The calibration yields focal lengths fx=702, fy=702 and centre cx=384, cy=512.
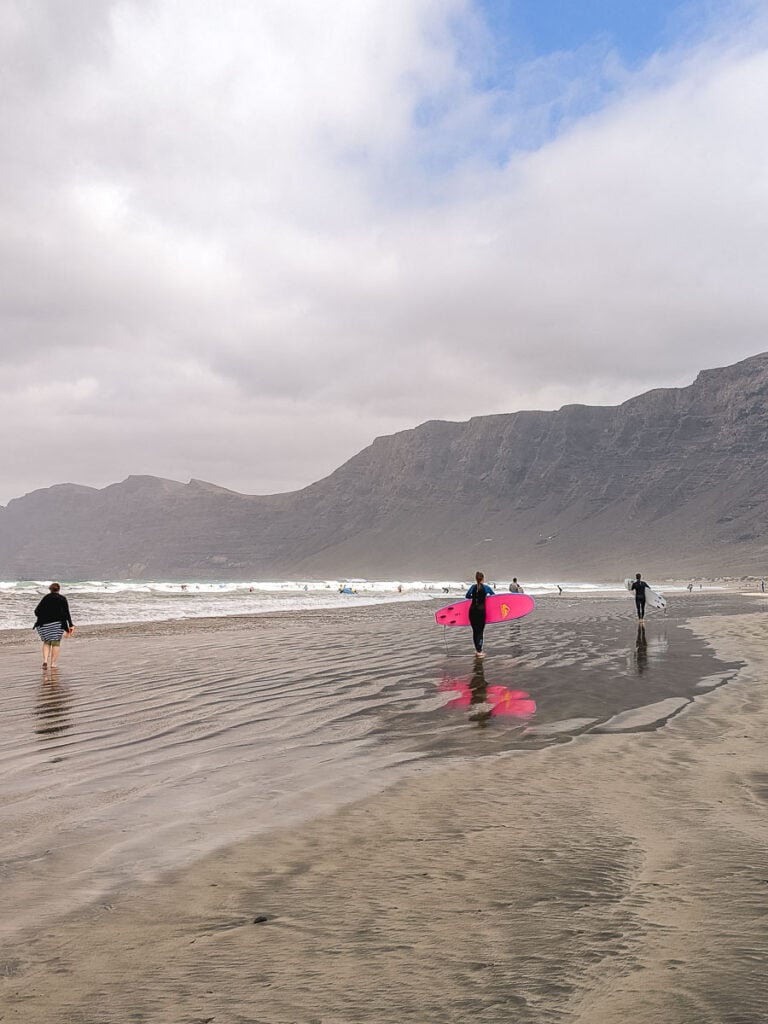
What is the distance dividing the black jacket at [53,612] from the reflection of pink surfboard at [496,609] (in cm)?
984

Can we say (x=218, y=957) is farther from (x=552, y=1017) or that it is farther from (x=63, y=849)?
(x=63, y=849)

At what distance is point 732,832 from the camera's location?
4699mm

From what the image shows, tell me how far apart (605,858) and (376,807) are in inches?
72.5

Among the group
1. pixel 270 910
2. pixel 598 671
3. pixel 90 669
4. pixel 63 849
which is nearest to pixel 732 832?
pixel 270 910

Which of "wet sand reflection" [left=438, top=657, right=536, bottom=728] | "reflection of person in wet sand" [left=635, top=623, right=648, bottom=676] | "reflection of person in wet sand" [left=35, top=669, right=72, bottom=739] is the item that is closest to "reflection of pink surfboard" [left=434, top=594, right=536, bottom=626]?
"reflection of person in wet sand" [left=635, top=623, right=648, bottom=676]

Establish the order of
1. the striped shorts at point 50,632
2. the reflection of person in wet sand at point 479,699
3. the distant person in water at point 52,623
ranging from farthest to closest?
the striped shorts at point 50,632 → the distant person in water at point 52,623 → the reflection of person in wet sand at point 479,699

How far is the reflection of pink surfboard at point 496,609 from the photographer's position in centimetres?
2052

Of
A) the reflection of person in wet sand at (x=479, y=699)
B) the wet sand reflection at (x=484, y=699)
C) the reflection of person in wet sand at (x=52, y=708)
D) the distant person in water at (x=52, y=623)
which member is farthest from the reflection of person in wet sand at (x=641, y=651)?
the distant person in water at (x=52, y=623)

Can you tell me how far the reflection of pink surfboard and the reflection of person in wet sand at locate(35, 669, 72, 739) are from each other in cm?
1069

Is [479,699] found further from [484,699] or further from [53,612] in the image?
[53,612]

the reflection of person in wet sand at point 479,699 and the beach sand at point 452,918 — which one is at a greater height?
the beach sand at point 452,918

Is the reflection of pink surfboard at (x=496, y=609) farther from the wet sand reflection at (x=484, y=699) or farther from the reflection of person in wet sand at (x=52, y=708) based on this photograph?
the reflection of person in wet sand at (x=52, y=708)

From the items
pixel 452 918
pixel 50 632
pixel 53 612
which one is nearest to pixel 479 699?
pixel 452 918

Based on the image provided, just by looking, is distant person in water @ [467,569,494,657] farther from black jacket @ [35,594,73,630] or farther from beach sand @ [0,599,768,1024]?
beach sand @ [0,599,768,1024]
